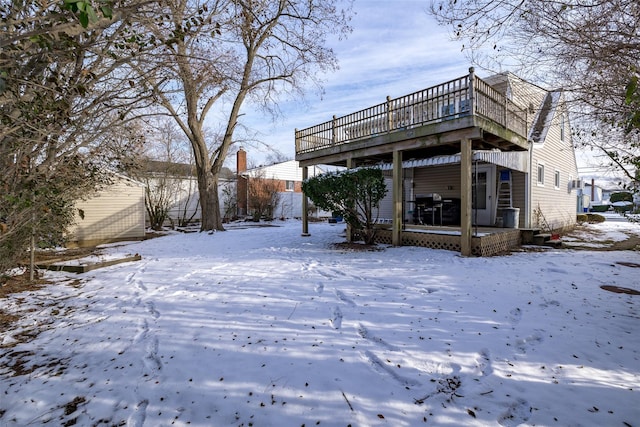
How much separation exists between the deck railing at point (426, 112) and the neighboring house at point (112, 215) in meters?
7.89

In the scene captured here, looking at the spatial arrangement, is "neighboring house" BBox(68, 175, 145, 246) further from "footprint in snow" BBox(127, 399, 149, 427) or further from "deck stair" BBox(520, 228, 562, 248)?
"deck stair" BBox(520, 228, 562, 248)

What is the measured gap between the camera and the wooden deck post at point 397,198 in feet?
28.2

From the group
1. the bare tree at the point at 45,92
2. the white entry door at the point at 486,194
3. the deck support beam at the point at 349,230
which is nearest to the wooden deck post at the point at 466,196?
the deck support beam at the point at 349,230

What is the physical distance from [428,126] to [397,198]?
6.77 feet

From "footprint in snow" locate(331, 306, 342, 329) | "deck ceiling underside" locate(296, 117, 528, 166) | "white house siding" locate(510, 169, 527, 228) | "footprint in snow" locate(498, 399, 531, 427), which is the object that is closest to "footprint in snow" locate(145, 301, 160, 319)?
"footprint in snow" locate(331, 306, 342, 329)

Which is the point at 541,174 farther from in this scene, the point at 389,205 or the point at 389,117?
the point at 389,117

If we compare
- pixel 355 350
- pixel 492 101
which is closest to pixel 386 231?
pixel 492 101

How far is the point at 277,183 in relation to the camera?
24.1m

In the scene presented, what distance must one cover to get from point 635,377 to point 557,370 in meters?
0.55

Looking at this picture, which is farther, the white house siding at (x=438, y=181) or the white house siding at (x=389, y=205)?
the white house siding at (x=389, y=205)

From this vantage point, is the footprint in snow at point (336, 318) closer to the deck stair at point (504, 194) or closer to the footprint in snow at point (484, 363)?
the footprint in snow at point (484, 363)

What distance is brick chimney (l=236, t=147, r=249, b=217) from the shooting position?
22891 millimetres

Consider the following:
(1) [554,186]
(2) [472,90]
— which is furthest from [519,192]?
(2) [472,90]

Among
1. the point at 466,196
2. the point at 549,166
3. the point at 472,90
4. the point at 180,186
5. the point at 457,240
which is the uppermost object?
the point at 472,90
